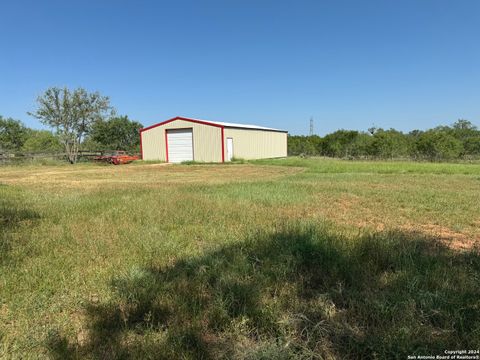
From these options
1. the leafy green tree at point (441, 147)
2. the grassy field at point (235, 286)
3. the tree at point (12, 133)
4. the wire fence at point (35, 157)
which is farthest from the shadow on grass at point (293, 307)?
the tree at point (12, 133)

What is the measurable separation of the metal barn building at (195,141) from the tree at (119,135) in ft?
42.1

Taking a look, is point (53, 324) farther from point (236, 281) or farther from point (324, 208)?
point (324, 208)

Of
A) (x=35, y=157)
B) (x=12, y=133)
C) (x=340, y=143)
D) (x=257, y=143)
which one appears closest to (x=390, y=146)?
(x=340, y=143)

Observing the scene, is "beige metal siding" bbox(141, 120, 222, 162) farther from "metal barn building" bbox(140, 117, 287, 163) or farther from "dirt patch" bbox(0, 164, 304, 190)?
"dirt patch" bbox(0, 164, 304, 190)

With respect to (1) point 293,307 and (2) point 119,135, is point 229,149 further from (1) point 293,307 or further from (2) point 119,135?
(1) point 293,307

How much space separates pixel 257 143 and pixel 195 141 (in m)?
7.45

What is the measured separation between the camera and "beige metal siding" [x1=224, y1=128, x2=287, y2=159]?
27.6 meters

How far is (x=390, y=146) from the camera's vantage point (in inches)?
1330

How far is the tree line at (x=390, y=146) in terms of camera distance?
3055cm

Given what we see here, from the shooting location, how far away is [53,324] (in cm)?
259

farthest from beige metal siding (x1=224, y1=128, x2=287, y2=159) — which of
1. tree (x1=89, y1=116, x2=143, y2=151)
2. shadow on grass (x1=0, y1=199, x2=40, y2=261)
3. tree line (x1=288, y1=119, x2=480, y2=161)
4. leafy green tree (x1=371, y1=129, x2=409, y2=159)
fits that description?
shadow on grass (x1=0, y1=199, x2=40, y2=261)

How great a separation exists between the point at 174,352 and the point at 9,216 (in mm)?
5194

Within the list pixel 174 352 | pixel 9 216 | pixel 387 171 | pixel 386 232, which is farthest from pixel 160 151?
pixel 174 352

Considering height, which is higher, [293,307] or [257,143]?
[257,143]
